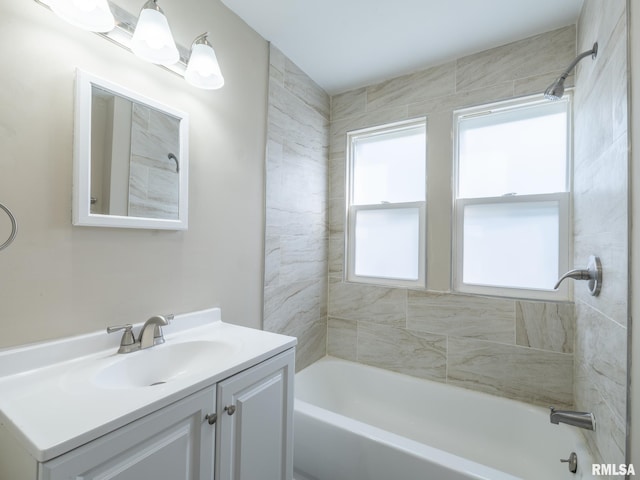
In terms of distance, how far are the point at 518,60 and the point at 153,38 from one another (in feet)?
6.46

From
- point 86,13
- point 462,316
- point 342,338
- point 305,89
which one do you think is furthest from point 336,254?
point 86,13

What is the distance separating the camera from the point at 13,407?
70 centimetres

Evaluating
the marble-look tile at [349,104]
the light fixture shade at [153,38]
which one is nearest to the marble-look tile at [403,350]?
the marble-look tile at [349,104]

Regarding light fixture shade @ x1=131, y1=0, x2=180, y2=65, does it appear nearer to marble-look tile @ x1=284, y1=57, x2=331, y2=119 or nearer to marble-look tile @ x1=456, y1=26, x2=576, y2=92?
marble-look tile @ x1=284, y1=57, x2=331, y2=119

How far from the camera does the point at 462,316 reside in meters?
1.90

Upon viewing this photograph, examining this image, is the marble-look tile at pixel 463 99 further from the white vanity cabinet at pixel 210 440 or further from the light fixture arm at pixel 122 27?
the white vanity cabinet at pixel 210 440

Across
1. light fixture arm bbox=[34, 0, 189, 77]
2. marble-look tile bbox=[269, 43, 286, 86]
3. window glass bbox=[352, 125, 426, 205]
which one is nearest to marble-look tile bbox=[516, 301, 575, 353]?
window glass bbox=[352, 125, 426, 205]

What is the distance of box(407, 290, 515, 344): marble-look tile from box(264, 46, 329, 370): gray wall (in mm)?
726

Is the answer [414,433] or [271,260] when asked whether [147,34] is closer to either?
[271,260]

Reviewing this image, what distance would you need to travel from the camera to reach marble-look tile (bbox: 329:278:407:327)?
2.11 metres

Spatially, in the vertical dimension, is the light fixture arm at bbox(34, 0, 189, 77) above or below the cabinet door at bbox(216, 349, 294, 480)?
above

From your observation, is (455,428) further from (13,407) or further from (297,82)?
(297,82)

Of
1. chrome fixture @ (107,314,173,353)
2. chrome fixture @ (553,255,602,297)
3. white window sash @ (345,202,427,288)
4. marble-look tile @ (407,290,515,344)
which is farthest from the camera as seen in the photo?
white window sash @ (345,202,427,288)

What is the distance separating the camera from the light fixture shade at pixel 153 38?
1.08m
